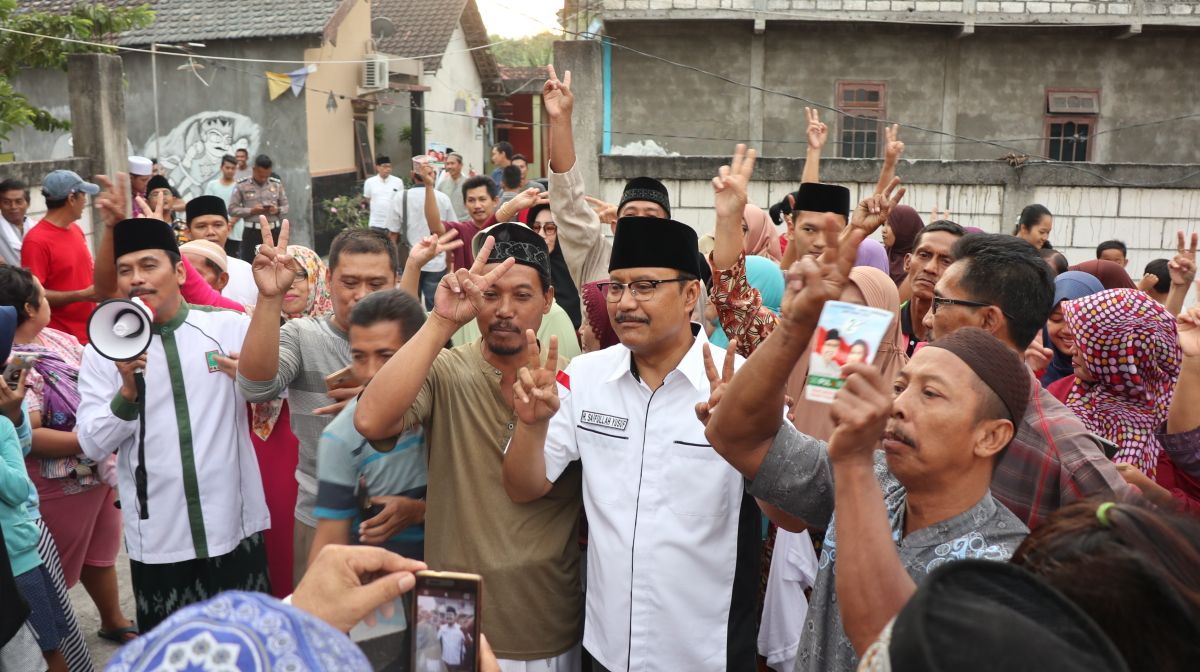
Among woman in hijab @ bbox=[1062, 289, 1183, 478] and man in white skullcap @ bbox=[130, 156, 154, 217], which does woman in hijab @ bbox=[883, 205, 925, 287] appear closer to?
woman in hijab @ bbox=[1062, 289, 1183, 478]

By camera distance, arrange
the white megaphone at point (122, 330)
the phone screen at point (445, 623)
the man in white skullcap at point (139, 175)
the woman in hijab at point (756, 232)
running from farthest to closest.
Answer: the man in white skullcap at point (139, 175)
the woman in hijab at point (756, 232)
the white megaphone at point (122, 330)
the phone screen at point (445, 623)

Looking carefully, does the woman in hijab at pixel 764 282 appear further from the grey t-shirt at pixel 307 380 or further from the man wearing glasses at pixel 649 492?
the grey t-shirt at pixel 307 380

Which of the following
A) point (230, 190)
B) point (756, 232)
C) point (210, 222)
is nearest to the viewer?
point (756, 232)

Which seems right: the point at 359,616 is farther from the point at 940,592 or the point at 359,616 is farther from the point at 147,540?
the point at 147,540

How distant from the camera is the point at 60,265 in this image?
23.1 ft

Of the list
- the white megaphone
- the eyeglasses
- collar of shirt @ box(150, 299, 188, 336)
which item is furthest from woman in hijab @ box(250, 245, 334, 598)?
the eyeglasses

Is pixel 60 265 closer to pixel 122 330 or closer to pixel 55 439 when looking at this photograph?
pixel 55 439

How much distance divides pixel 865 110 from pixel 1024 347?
51.2 ft

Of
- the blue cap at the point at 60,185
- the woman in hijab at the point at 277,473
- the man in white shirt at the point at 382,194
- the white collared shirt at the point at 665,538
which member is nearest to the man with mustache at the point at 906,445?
the white collared shirt at the point at 665,538

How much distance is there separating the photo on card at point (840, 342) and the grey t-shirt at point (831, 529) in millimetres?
276

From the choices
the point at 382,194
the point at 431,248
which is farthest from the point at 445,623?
the point at 382,194

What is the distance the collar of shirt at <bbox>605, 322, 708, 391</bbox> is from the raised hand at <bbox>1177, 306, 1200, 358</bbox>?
160 cm

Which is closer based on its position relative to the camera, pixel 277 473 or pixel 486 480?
pixel 486 480

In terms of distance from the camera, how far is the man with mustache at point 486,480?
2.91 m
